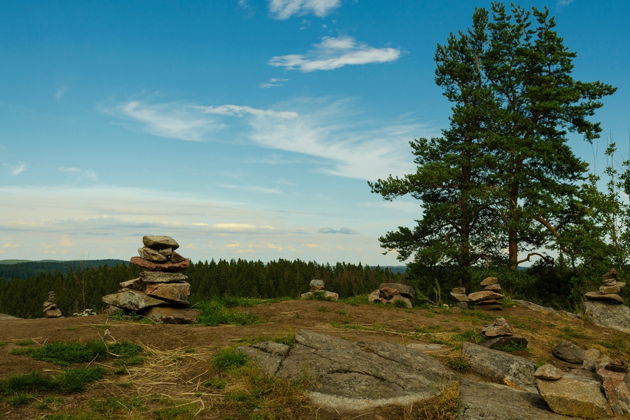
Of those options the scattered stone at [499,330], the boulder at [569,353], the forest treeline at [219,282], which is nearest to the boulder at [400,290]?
the scattered stone at [499,330]

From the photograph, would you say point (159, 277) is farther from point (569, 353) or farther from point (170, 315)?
point (569, 353)

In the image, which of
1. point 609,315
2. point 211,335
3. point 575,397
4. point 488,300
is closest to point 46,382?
point 211,335

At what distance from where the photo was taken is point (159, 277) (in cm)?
1414

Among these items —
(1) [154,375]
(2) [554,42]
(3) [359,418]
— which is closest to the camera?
(3) [359,418]

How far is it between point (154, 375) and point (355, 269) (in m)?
95.4

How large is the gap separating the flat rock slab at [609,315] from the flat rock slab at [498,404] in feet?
38.5

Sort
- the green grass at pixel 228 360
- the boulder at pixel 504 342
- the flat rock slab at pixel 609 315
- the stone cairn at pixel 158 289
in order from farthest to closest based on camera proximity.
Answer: the flat rock slab at pixel 609 315 < the stone cairn at pixel 158 289 < the boulder at pixel 504 342 < the green grass at pixel 228 360

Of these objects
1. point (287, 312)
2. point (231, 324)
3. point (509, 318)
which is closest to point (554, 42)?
point (509, 318)

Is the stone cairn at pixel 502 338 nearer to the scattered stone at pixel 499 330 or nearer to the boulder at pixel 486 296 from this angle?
the scattered stone at pixel 499 330

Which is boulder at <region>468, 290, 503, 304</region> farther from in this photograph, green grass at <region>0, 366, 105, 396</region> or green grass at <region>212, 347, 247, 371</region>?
green grass at <region>0, 366, 105, 396</region>

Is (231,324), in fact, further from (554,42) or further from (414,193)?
(554,42)

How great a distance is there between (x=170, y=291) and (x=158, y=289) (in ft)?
1.25

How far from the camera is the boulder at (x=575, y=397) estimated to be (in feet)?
22.8

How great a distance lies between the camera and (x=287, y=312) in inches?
565
